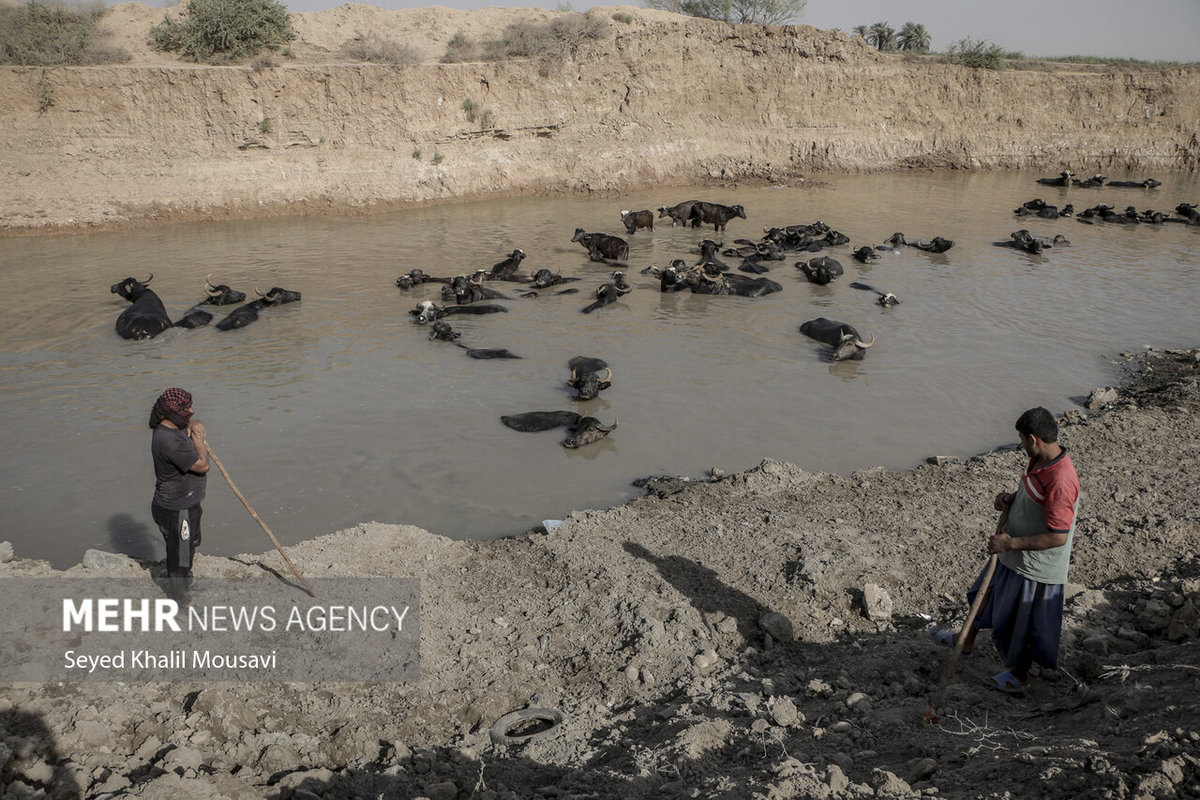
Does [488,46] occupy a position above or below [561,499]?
above

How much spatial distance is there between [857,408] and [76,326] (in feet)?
41.8

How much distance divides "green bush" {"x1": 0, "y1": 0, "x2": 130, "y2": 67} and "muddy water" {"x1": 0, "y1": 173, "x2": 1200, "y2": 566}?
6716 mm

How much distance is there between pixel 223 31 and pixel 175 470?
25328 mm

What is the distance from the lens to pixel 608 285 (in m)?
14.9

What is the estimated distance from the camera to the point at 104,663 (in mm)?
5129

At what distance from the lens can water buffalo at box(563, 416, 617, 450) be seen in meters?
9.11

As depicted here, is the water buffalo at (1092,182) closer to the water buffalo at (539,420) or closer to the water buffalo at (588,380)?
the water buffalo at (588,380)

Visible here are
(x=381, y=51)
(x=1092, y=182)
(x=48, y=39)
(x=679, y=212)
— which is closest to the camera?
(x=679, y=212)

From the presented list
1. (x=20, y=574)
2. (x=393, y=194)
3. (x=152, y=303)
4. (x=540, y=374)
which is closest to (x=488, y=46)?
(x=393, y=194)

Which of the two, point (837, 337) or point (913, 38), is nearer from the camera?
point (837, 337)

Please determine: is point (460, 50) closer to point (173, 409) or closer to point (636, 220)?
point (636, 220)

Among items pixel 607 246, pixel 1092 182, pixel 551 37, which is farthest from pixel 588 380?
pixel 1092 182

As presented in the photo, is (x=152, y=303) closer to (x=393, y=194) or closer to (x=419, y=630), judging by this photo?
(x=419, y=630)
